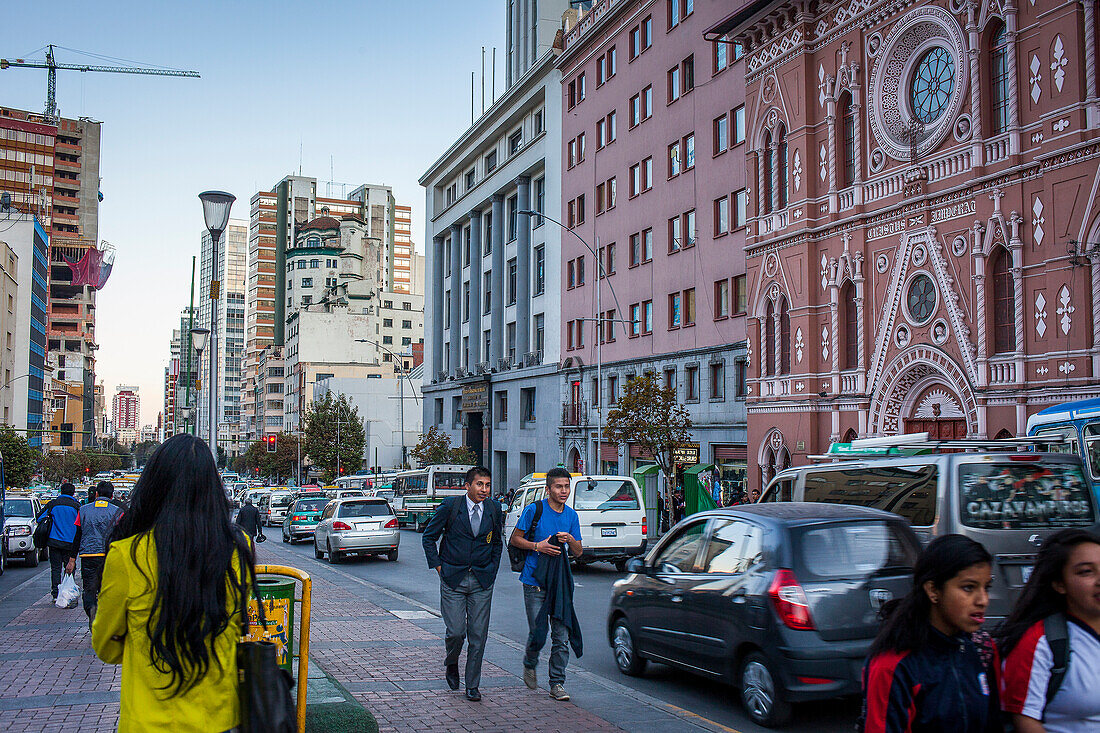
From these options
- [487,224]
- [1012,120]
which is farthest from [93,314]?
[1012,120]

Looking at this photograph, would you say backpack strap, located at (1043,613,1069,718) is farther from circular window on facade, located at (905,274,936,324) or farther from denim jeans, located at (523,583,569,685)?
circular window on facade, located at (905,274,936,324)

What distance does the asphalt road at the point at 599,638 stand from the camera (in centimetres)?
836

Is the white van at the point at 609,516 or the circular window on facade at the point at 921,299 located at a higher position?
the circular window on facade at the point at 921,299

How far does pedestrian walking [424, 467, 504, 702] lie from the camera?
8.80m

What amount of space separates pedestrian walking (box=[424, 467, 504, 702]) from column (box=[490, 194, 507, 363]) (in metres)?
50.6

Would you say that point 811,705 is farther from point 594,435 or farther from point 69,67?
point 69,67

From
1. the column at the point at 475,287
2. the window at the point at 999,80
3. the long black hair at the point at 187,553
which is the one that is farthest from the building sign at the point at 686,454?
the long black hair at the point at 187,553

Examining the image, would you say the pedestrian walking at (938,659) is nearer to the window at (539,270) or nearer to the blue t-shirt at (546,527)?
the blue t-shirt at (546,527)

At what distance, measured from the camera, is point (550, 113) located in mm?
53312

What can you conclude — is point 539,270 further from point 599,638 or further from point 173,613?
point 173,613

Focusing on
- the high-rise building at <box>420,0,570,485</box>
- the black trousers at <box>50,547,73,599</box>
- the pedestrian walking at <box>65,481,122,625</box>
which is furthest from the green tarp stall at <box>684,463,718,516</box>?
the pedestrian walking at <box>65,481,122,625</box>

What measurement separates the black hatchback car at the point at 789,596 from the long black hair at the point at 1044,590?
3.51 meters

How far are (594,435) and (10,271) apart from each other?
158 ft

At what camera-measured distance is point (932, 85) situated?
25.6 metres
